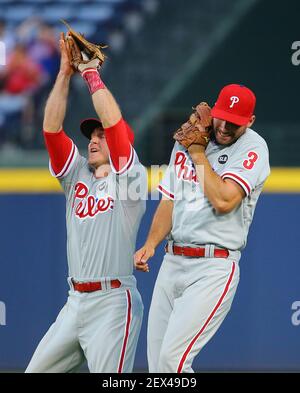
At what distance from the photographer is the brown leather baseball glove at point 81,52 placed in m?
4.32

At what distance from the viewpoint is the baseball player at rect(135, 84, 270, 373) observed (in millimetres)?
4305

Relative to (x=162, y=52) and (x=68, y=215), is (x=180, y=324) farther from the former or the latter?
(x=162, y=52)

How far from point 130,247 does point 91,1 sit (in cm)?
687

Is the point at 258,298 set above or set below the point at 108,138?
below

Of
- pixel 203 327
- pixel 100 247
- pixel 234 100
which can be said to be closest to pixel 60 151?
pixel 100 247

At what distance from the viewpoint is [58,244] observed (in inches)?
259

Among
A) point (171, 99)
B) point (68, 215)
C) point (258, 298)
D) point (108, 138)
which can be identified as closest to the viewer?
point (108, 138)

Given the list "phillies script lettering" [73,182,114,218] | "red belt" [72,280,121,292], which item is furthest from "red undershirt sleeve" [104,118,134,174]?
"red belt" [72,280,121,292]

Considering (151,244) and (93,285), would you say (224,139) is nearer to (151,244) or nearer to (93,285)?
(151,244)

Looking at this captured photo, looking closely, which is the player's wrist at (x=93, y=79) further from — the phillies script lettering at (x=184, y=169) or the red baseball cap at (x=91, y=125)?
the phillies script lettering at (x=184, y=169)

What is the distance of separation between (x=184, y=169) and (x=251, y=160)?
0.35m

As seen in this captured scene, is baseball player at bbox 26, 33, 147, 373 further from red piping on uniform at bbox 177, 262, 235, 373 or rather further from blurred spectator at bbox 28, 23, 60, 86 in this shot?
blurred spectator at bbox 28, 23, 60, 86

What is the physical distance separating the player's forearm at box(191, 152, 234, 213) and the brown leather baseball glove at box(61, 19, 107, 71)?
27.0 inches
